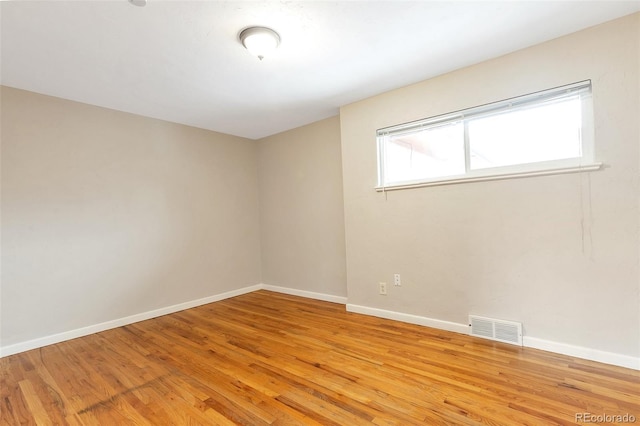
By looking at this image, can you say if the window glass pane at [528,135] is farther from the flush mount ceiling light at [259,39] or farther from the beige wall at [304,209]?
the flush mount ceiling light at [259,39]

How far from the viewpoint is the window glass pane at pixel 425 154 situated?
2768 mm

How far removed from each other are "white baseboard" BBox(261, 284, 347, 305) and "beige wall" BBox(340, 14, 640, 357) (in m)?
0.73

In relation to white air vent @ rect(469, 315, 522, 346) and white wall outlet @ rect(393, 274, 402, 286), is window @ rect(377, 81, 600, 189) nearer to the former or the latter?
white wall outlet @ rect(393, 274, 402, 286)

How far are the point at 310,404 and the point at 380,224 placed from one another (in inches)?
75.8

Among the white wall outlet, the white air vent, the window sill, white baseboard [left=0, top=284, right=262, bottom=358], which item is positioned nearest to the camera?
the window sill

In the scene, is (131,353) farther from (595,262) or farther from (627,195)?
(627,195)

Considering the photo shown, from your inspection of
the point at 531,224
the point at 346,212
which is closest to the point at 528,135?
the point at 531,224

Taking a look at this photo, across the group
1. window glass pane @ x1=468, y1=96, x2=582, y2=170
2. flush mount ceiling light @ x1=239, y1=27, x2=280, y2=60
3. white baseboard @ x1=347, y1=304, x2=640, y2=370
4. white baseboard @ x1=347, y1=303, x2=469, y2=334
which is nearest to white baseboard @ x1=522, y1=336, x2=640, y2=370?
white baseboard @ x1=347, y1=304, x2=640, y2=370

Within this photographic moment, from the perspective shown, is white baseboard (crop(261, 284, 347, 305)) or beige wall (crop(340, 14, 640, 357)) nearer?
beige wall (crop(340, 14, 640, 357))

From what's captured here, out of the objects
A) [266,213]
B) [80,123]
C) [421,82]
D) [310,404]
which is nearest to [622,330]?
[310,404]

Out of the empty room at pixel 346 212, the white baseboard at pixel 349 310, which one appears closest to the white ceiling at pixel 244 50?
the empty room at pixel 346 212

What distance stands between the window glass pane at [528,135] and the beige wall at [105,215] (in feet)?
11.1

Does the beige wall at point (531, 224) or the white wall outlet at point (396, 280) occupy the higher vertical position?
the beige wall at point (531, 224)

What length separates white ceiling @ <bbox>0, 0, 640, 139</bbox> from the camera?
1.83 meters
